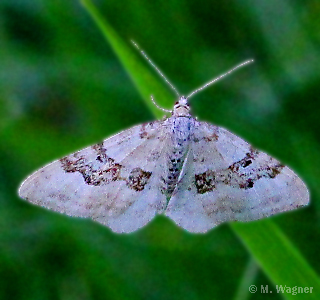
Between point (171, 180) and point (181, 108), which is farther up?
point (181, 108)

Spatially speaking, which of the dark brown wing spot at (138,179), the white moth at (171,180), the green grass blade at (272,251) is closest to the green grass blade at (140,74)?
the green grass blade at (272,251)

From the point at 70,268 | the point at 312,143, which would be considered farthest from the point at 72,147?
the point at 312,143

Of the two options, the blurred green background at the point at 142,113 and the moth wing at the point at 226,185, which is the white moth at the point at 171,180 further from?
the blurred green background at the point at 142,113

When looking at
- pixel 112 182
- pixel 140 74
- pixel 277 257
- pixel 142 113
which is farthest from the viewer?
pixel 142 113

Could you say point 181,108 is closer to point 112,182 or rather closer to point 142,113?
point 112,182

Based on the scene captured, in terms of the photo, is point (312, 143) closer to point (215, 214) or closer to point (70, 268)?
point (215, 214)

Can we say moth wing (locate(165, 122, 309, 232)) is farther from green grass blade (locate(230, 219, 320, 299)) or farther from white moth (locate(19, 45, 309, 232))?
green grass blade (locate(230, 219, 320, 299))

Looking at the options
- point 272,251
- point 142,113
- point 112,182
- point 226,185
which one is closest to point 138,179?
point 112,182
